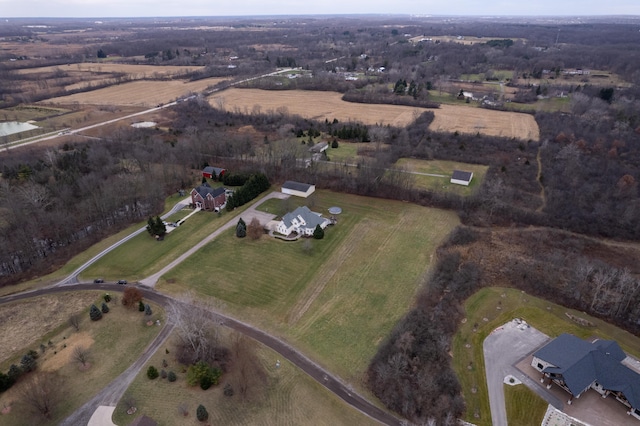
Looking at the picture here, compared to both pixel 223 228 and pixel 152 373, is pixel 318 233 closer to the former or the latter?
pixel 223 228

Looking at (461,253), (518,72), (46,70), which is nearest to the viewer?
(461,253)

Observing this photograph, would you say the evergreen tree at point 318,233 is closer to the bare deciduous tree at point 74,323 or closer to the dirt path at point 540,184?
the bare deciduous tree at point 74,323

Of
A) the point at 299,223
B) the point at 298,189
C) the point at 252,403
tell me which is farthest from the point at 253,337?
the point at 298,189

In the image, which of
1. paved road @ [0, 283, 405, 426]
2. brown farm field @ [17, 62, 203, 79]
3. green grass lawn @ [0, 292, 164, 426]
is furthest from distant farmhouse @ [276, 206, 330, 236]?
brown farm field @ [17, 62, 203, 79]

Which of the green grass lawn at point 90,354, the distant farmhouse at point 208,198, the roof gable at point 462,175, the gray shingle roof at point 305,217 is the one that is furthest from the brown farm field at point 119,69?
the green grass lawn at point 90,354

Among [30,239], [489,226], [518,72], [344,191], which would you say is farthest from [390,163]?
[518,72]

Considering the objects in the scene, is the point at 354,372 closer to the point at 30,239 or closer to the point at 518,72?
the point at 30,239

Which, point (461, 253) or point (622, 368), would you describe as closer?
point (622, 368)
